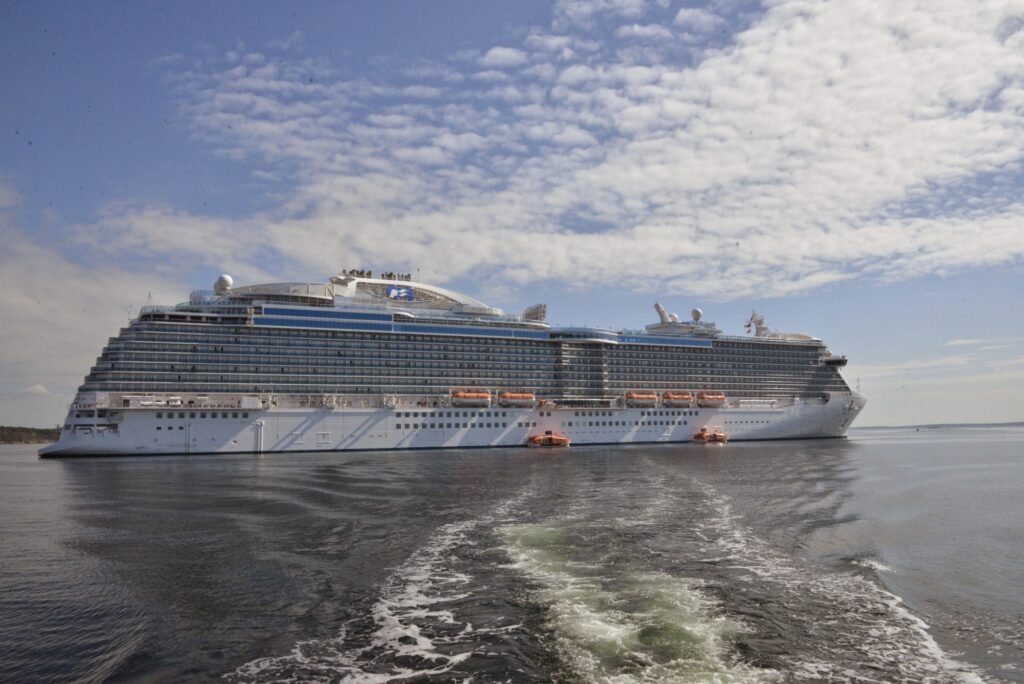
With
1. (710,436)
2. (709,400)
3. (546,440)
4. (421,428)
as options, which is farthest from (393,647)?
(709,400)

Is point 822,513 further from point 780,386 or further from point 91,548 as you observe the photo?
point 780,386

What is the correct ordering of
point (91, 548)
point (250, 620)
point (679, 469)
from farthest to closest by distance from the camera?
point (679, 469), point (91, 548), point (250, 620)

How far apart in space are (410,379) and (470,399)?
8.22m

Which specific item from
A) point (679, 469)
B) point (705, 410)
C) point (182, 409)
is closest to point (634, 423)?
point (705, 410)

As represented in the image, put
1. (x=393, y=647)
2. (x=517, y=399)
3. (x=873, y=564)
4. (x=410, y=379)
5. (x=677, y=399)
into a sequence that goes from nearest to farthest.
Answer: (x=393, y=647) < (x=873, y=564) < (x=410, y=379) < (x=517, y=399) < (x=677, y=399)

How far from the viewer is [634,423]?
91.2 meters

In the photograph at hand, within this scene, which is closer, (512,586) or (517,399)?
(512,586)

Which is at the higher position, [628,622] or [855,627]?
[628,622]

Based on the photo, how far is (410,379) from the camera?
266 feet

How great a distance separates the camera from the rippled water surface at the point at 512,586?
12.5 metres

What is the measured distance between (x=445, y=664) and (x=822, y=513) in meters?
23.8

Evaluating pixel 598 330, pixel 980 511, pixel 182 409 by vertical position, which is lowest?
pixel 980 511

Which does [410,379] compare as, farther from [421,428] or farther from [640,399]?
[640,399]

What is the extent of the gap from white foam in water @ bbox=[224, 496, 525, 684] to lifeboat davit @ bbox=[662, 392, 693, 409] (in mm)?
79803
